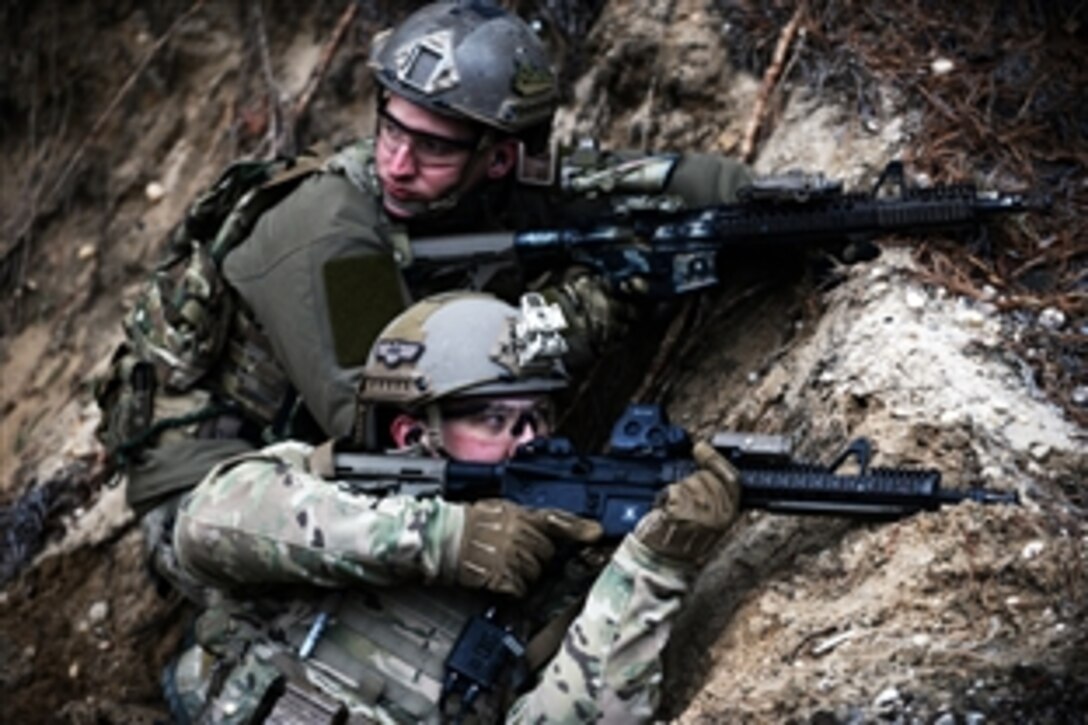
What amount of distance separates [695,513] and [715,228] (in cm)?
165

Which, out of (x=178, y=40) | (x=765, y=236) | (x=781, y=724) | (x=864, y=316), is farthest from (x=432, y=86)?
(x=178, y=40)

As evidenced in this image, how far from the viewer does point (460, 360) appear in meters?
5.16

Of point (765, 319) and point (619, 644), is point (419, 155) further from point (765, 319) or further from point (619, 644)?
point (619, 644)

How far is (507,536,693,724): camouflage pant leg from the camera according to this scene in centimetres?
463

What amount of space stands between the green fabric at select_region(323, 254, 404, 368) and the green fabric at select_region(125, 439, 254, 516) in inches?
31.1

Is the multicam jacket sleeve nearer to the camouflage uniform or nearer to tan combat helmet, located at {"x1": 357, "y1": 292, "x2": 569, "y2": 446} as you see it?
the camouflage uniform

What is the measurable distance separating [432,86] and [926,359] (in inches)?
71.5

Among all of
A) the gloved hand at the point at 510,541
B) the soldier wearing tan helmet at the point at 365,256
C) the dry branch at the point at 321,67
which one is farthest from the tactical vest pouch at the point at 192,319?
the dry branch at the point at 321,67

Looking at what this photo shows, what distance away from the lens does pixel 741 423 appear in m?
5.88

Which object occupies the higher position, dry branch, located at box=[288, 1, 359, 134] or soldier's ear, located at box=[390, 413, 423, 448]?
soldier's ear, located at box=[390, 413, 423, 448]

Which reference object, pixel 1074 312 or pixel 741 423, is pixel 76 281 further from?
pixel 1074 312

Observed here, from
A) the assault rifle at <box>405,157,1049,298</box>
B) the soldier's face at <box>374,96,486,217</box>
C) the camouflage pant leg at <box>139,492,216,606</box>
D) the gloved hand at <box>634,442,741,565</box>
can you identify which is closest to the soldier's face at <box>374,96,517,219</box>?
the soldier's face at <box>374,96,486,217</box>

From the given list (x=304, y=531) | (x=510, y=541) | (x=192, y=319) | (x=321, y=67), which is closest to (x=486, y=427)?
(x=510, y=541)

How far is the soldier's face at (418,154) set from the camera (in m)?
6.14
